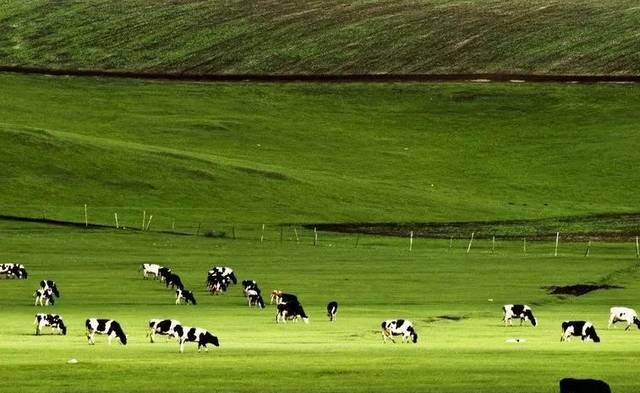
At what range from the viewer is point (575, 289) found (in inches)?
2313

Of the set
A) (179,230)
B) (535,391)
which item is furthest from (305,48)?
(535,391)

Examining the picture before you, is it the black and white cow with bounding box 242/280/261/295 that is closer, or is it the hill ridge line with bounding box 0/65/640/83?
the black and white cow with bounding box 242/280/261/295

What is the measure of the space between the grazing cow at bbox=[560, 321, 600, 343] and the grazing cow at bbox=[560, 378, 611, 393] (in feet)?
40.9

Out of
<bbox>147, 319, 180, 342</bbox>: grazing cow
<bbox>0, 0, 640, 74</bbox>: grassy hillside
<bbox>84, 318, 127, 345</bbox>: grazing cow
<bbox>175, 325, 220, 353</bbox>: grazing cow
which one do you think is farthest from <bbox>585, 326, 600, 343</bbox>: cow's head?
<bbox>0, 0, 640, 74</bbox>: grassy hillside

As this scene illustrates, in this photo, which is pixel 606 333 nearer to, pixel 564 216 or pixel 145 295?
pixel 145 295

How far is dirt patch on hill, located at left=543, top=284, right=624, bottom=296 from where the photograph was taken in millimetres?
58000

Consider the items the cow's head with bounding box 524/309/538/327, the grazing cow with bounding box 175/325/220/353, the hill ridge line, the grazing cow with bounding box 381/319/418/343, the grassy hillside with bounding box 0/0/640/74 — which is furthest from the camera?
the grassy hillside with bounding box 0/0/640/74

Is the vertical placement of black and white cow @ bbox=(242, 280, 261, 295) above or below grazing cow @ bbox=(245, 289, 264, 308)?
above

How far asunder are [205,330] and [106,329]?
2.51 meters

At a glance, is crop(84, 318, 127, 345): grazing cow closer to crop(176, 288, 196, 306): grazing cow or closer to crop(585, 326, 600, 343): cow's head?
crop(585, 326, 600, 343): cow's head

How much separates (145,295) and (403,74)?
101m

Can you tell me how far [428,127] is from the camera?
138500mm

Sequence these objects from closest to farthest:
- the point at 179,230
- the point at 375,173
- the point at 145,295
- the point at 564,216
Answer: the point at 145,295, the point at 179,230, the point at 564,216, the point at 375,173

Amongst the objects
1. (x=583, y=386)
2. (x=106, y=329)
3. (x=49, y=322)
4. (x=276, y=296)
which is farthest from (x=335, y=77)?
(x=583, y=386)
